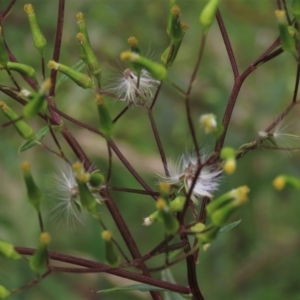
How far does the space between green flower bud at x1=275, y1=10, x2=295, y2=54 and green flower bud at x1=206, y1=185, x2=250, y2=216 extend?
303 mm

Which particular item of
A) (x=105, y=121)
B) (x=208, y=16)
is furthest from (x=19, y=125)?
(x=208, y=16)

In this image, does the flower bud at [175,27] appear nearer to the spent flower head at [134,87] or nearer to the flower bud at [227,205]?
the spent flower head at [134,87]

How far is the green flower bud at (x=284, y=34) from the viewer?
1182 millimetres

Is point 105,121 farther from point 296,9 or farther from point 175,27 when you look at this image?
point 296,9

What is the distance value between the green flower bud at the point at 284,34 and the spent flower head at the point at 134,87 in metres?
0.33

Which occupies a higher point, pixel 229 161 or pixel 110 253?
pixel 229 161

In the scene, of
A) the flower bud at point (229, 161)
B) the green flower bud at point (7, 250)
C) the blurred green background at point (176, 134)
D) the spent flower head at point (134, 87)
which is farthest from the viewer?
the blurred green background at point (176, 134)

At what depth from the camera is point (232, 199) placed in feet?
3.56

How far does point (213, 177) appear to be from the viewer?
129cm

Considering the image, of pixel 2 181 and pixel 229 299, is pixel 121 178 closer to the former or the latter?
pixel 229 299

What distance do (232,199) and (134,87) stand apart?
1.47ft

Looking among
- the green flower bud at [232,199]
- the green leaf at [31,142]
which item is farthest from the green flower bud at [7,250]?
the green flower bud at [232,199]

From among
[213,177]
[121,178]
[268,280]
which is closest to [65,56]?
[121,178]

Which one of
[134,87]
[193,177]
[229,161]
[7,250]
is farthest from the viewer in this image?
[134,87]
